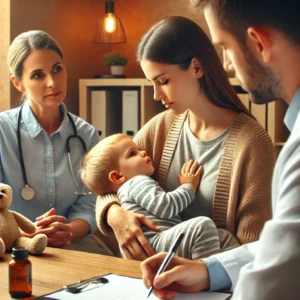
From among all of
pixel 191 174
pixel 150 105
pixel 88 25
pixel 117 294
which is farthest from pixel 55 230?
pixel 88 25

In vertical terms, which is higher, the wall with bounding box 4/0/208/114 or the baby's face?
the wall with bounding box 4/0/208/114

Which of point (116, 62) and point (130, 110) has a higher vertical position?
point (116, 62)

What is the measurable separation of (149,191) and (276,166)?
1019 mm

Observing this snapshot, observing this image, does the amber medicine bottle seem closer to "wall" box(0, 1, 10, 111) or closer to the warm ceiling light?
"wall" box(0, 1, 10, 111)

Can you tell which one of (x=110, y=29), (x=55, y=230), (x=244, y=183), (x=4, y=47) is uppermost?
(x=110, y=29)

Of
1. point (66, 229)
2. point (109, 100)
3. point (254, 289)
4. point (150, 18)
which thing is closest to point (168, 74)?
point (66, 229)

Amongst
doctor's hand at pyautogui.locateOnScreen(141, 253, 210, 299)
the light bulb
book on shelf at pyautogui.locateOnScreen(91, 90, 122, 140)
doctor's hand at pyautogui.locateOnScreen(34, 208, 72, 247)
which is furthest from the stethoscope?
the light bulb

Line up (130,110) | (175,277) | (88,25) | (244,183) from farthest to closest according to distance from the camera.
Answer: (88,25) < (130,110) < (244,183) < (175,277)

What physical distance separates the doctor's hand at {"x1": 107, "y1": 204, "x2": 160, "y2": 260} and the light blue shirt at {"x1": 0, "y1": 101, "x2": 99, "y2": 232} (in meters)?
0.53

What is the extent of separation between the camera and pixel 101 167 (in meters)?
2.07

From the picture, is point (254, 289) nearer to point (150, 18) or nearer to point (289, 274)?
point (289, 274)

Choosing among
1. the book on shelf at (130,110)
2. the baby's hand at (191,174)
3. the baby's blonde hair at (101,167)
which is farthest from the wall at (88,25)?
the baby's hand at (191,174)

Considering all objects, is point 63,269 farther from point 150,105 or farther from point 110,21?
point 110,21

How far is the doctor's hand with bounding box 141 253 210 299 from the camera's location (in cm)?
129
